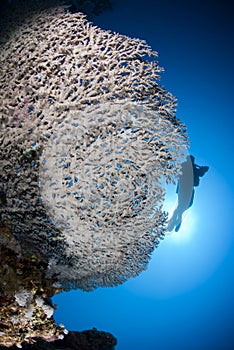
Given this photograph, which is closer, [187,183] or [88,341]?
[88,341]

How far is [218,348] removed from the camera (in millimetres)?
38125

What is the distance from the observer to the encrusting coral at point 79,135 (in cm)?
286

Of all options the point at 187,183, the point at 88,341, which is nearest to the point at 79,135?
the point at 88,341

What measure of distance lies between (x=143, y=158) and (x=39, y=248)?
2118 mm

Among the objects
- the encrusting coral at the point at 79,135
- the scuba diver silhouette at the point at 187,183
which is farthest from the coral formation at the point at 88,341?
the scuba diver silhouette at the point at 187,183

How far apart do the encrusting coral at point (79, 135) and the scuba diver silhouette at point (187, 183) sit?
10.7m

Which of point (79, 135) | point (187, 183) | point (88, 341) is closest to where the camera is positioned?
point (79, 135)

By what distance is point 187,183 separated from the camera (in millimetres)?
15195

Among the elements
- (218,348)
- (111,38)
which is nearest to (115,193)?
(111,38)

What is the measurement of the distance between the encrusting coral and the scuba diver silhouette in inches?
423

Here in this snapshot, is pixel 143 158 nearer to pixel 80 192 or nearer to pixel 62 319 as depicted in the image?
pixel 80 192

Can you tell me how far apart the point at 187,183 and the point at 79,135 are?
13.3 m

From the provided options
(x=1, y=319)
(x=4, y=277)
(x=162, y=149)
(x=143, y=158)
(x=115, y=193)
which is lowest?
(x=1, y=319)

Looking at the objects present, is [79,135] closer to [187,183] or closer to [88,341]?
[88,341]
